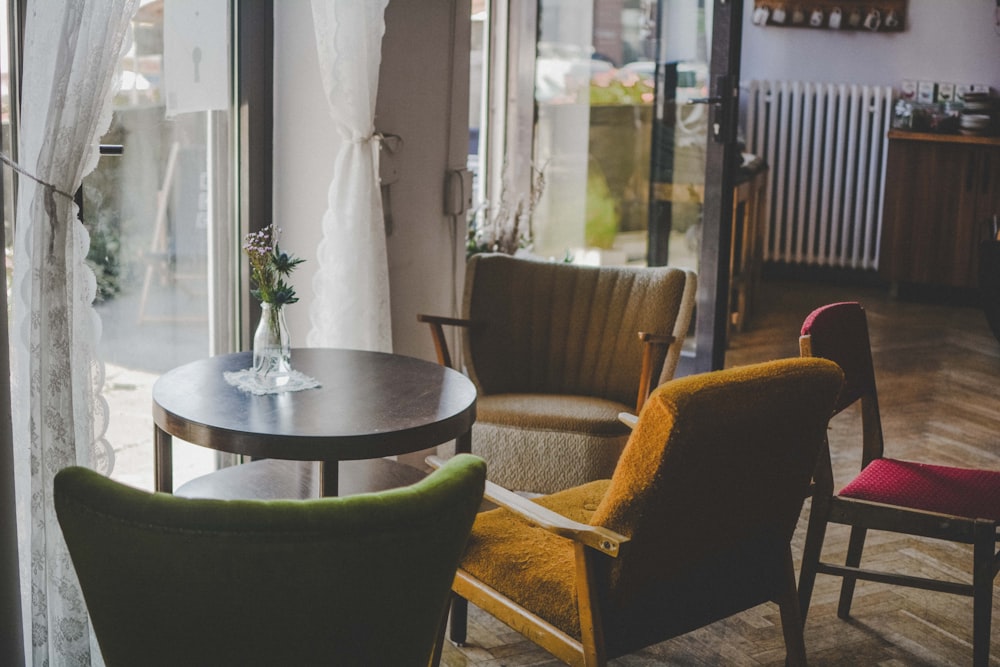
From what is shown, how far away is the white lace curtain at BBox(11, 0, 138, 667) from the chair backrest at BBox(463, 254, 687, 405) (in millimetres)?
1320

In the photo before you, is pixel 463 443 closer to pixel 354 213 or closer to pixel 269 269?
pixel 269 269

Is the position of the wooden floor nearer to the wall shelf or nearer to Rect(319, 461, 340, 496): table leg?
Rect(319, 461, 340, 496): table leg

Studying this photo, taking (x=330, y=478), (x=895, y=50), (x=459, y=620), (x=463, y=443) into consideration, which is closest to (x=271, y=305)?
(x=330, y=478)

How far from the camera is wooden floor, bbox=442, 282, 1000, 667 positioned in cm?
265

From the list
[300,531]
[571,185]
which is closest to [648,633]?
[300,531]

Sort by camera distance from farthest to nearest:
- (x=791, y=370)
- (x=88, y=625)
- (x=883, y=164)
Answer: (x=883, y=164) → (x=88, y=625) → (x=791, y=370)

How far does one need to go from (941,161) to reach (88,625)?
5661 mm

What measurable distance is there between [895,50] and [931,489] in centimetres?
502

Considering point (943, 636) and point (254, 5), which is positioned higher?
point (254, 5)

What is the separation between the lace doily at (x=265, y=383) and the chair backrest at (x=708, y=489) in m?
0.85

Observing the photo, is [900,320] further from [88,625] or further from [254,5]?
[88,625]

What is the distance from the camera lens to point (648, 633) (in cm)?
203

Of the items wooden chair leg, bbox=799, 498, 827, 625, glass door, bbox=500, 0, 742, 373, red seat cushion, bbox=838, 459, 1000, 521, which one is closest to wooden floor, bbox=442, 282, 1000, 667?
wooden chair leg, bbox=799, 498, 827, 625

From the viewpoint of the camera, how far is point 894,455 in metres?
4.11
